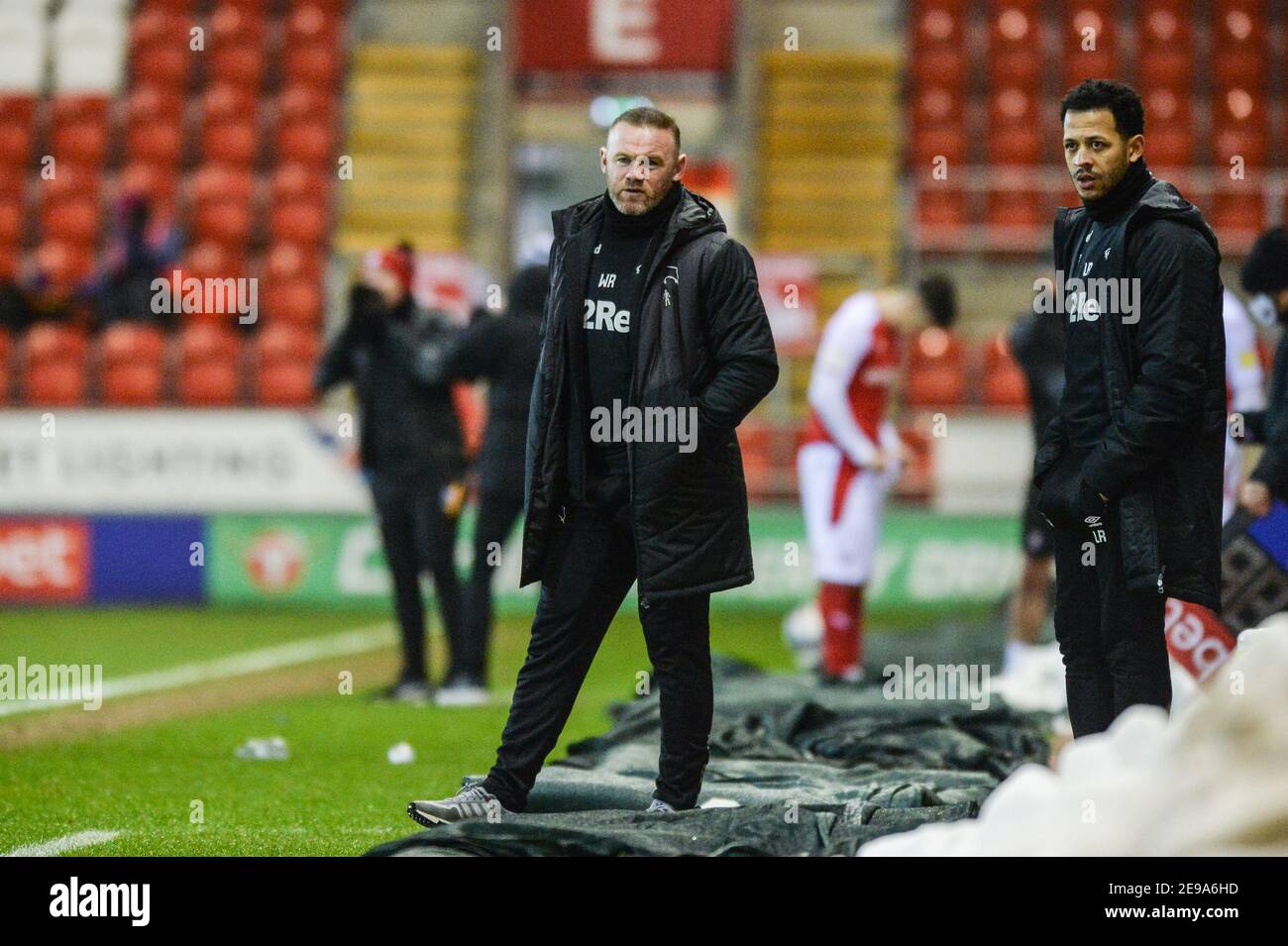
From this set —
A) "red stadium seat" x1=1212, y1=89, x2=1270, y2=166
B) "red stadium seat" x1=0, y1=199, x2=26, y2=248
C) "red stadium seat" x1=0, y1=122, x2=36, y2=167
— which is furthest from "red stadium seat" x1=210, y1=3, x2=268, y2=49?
"red stadium seat" x1=1212, y1=89, x2=1270, y2=166

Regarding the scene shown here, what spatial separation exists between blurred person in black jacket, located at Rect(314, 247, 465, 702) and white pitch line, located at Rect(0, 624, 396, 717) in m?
1.46

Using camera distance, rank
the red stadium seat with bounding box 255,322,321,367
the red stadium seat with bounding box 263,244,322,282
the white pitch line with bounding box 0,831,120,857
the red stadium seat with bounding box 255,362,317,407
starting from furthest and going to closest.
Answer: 1. the red stadium seat with bounding box 263,244,322,282
2. the red stadium seat with bounding box 255,322,321,367
3. the red stadium seat with bounding box 255,362,317,407
4. the white pitch line with bounding box 0,831,120,857

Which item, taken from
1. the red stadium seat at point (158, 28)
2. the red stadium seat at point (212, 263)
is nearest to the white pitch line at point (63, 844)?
the red stadium seat at point (212, 263)

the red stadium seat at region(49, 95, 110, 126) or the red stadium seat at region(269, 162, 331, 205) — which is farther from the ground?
the red stadium seat at region(49, 95, 110, 126)

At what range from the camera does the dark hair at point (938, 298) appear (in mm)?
9984

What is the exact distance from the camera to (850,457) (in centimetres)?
991

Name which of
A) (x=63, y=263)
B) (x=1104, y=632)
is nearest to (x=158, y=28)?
(x=63, y=263)

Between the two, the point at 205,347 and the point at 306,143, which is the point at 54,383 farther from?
the point at 306,143

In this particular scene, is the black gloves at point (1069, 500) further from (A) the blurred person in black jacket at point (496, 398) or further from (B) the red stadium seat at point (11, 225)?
(B) the red stadium seat at point (11, 225)

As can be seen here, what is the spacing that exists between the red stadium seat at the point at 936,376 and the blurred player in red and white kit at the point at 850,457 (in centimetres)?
582

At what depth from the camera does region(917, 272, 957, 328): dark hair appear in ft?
32.8

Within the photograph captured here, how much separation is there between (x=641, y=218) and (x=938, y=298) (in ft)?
15.3
